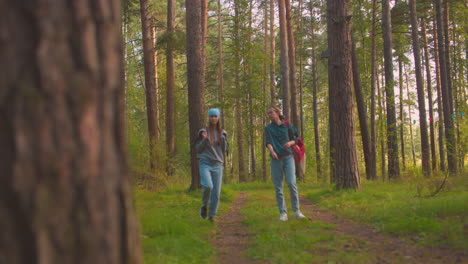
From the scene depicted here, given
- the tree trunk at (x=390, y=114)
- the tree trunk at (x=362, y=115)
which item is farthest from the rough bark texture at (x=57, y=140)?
the tree trunk at (x=362, y=115)

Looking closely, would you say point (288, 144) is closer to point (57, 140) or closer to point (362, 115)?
point (57, 140)

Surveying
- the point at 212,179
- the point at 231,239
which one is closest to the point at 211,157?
the point at 212,179

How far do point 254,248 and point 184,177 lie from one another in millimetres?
10008

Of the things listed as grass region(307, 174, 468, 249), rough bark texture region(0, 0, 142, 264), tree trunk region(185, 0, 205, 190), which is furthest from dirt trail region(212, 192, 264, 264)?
rough bark texture region(0, 0, 142, 264)

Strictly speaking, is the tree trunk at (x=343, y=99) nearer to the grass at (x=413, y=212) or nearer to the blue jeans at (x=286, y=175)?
the grass at (x=413, y=212)

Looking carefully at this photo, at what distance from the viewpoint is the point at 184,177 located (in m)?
15.5

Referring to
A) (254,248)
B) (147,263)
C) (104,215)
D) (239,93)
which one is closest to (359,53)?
(239,93)

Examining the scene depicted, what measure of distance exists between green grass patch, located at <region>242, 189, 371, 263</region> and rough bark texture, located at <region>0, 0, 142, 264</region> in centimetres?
375

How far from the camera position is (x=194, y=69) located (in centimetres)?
1215

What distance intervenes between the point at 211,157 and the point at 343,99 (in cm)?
506

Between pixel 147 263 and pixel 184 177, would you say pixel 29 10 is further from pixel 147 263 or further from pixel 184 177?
pixel 184 177

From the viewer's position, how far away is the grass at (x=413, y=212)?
549 cm

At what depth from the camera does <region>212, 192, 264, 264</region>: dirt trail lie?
17.6ft

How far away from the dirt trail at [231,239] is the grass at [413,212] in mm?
2214
